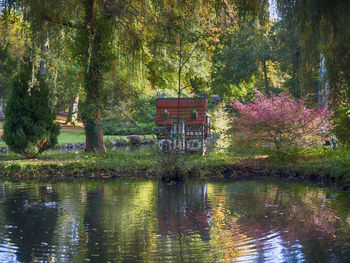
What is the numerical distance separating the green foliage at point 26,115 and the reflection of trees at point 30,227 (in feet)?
17.6

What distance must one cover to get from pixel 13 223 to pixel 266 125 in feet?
26.2

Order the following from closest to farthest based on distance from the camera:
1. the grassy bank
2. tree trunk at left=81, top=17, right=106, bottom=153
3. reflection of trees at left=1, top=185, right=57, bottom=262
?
reflection of trees at left=1, top=185, right=57, bottom=262, the grassy bank, tree trunk at left=81, top=17, right=106, bottom=153

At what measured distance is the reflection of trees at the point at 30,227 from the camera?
5011 mm

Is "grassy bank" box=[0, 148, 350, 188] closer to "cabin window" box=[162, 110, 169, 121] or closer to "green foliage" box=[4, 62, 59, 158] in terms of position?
"green foliage" box=[4, 62, 59, 158]

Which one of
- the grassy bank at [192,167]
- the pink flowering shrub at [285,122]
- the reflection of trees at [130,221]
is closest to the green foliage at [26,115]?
the grassy bank at [192,167]

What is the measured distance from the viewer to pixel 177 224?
643 cm

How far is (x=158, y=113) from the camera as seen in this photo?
50.2 ft

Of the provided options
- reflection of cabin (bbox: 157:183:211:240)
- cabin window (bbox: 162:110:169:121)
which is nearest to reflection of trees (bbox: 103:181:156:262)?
reflection of cabin (bbox: 157:183:211:240)

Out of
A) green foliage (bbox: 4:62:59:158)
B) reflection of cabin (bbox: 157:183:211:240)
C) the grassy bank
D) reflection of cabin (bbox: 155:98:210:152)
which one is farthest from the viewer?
reflection of cabin (bbox: 155:98:210:152)

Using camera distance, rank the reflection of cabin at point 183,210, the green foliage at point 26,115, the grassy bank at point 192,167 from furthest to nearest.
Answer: the green foliage at point 26,115, the grassy bank at point 192,167, the reflection of cabin at point 183,210

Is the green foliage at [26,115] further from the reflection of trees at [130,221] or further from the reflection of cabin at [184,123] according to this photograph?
the reflection of trees at [130,221]

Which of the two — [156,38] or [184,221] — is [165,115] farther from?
[184,221]

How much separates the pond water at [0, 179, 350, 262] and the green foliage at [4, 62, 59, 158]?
4191 millimetres

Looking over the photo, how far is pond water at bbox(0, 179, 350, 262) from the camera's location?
16.1 feet
